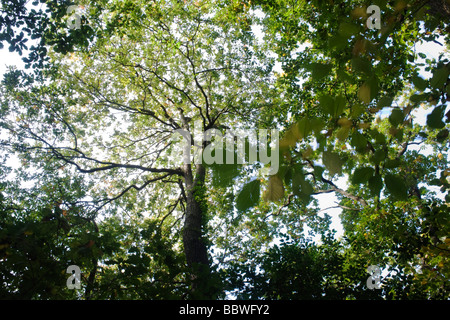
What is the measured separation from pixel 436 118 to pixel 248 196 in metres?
1.06

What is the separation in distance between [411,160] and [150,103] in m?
8.80

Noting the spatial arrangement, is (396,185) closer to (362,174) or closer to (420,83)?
(362,174)

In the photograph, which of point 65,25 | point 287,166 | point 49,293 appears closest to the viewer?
point 287,166

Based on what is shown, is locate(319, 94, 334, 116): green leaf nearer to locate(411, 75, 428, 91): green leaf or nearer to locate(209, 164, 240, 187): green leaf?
locate(209, 164, 240, 187): green leaf

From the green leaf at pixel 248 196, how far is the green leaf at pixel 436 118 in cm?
100

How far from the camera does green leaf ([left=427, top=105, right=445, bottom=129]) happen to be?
118 cm

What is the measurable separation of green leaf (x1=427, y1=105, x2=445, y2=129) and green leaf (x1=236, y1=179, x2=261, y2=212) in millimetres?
1005

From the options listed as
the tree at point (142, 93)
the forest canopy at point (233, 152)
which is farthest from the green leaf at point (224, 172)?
the tree at point (142, 93)

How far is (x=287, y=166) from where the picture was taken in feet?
2.97

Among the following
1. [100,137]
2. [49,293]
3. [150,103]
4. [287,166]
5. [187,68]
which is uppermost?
[187,68]

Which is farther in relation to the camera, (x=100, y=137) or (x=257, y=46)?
(x=100, y=137)

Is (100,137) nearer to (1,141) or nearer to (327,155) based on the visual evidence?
(1,141)

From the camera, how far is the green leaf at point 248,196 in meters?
0.78
